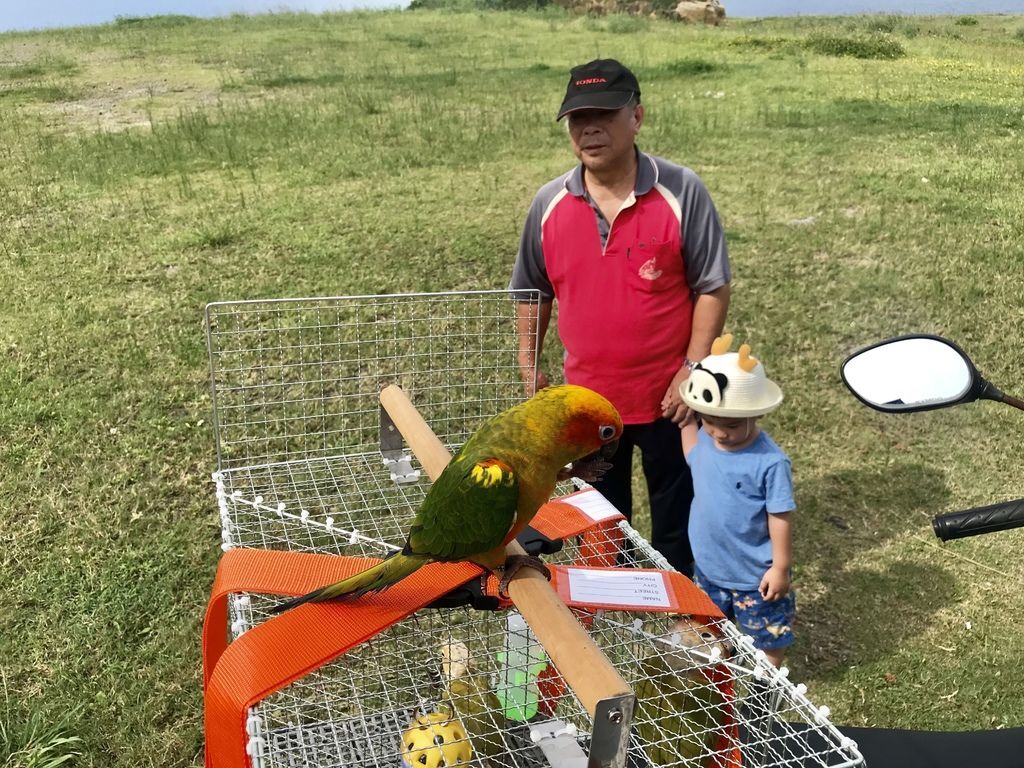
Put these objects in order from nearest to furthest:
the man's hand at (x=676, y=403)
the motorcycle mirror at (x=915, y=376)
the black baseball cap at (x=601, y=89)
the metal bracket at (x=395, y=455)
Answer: the motorcycle mirror at (x=915, y=376) → the metal bracket at (x=395, y=455) → the black baseball cap at (x=601, y=89) → the man's hand at (x=676, y=403)

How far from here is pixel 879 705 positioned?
2949mm

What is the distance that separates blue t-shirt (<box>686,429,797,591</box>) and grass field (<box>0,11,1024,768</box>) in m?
0.77

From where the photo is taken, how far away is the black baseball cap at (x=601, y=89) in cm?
255

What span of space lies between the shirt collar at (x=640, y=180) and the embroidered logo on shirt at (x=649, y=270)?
9.0 inches

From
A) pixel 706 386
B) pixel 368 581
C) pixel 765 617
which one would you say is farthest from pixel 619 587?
pixel 765 617

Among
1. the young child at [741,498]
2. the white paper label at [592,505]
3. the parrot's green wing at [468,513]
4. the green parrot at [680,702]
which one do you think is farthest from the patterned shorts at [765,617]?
the parrot's green wing at [468,513]

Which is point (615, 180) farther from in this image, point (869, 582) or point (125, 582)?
point (125, 582)

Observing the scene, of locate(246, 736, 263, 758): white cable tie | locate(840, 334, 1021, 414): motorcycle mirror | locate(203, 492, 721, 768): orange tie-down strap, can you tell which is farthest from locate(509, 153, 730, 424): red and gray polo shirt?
locate(246, 736, 263, 758): white cable tie

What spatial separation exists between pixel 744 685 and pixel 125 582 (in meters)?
2.70

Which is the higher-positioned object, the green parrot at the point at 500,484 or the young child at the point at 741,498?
the green parrot at the point at 500,484

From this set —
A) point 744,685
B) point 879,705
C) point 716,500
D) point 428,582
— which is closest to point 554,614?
point 428,582

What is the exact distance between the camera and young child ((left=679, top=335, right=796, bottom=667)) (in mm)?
2443

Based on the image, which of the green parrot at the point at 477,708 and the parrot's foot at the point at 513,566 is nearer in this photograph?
the parrot's foot at the point at 513,566

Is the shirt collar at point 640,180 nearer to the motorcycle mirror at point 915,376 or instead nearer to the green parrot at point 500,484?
the motorcycle mirror at point 915,376
